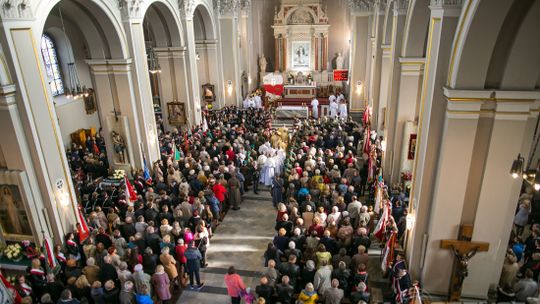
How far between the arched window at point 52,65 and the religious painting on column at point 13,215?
9926 millimetres

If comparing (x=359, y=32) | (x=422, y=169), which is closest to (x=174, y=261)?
(x=422, y=169)

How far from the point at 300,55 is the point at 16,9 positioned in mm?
22291

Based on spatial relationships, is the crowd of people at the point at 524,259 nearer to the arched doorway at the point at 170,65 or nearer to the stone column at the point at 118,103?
the stone column at the point at 118,103

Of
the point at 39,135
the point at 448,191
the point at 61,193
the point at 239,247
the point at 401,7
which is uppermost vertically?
the point at 401,7

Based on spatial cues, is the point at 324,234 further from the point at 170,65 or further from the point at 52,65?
the point at 52,65

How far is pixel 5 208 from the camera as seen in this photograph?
9977 mm

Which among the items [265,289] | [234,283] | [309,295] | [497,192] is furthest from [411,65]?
[234,283]

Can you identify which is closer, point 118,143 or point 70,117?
point 118,143

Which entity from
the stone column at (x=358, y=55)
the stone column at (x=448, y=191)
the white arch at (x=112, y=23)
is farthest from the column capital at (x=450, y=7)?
the stone column at (x=358, y=55)

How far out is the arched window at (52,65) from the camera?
58.5 ft

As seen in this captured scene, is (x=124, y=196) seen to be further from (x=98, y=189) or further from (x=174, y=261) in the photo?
(x=174, y=261)

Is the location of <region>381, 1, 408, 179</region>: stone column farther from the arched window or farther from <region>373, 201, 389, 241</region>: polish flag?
the arched window

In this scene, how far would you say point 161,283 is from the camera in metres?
8.17

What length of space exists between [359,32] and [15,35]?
1750cm
